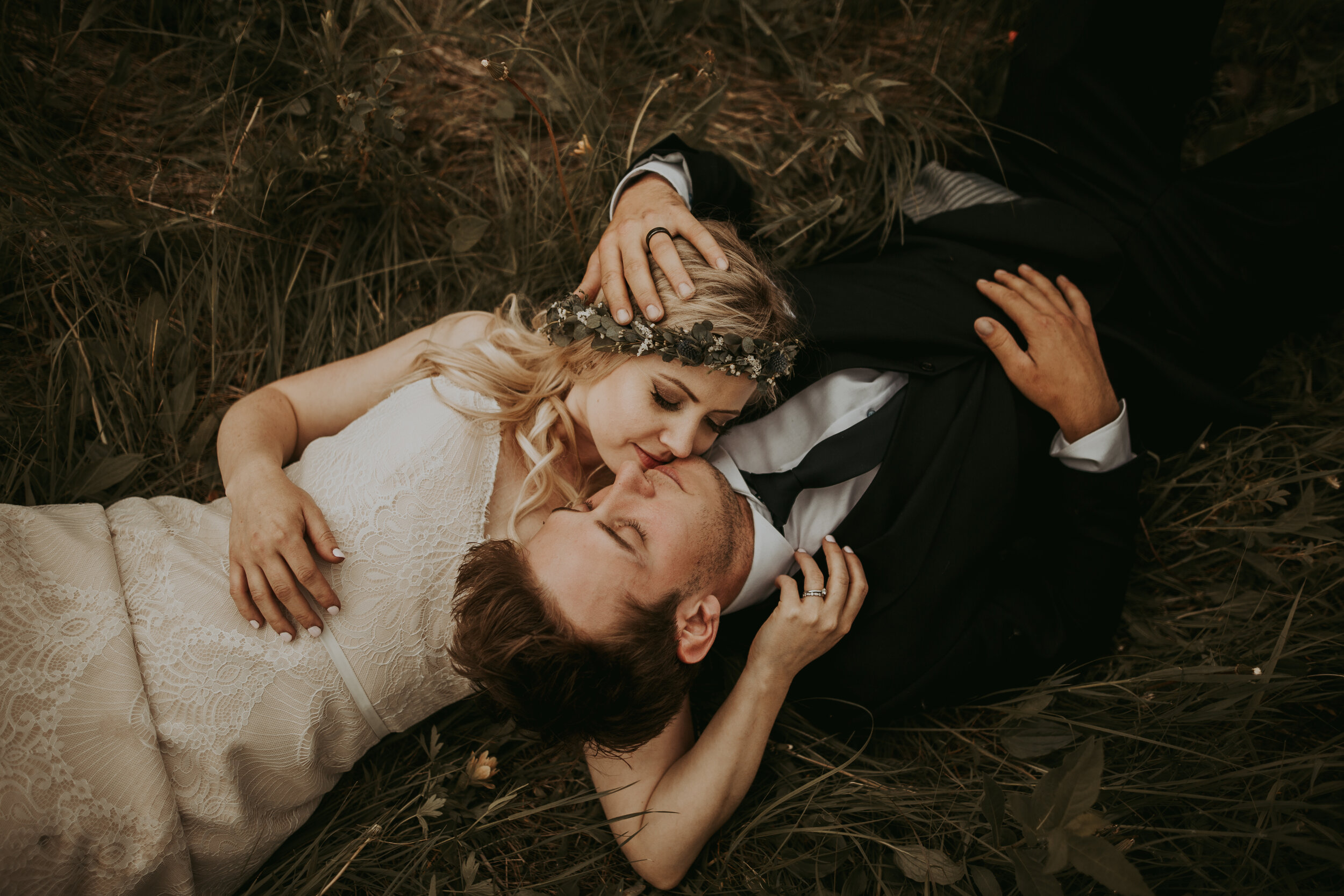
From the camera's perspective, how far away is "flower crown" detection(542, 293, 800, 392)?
82.7 inches

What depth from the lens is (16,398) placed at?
275 cm

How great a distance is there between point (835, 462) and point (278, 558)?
194 centimetres

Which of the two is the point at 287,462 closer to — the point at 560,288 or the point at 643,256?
the point at 560,288

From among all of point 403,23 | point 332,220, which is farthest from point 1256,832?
point 403,23

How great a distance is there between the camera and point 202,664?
1985mm

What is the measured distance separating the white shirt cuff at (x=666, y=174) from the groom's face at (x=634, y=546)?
1141 millimetres

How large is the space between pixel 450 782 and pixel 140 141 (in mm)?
3253

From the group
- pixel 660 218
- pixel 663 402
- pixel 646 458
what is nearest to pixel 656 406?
pixel 663 402

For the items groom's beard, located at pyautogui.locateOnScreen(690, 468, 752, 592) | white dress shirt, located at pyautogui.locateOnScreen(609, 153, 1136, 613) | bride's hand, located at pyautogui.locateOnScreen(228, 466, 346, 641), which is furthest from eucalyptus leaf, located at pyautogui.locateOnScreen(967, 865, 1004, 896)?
bride's hand, located at pyautogui.locateOnScreen(228, 466, 346, 641)

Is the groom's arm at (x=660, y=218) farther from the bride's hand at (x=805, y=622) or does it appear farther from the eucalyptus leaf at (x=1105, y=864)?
the eucalyptus leaf at (x=1105, y=864)

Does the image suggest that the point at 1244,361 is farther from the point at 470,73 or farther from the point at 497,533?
the point at 470,73

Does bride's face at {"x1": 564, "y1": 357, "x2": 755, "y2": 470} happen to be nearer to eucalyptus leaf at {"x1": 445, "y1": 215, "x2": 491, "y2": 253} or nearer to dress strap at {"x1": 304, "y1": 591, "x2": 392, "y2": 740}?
dress strap at {"x1": 304, "y1": 591, "x2": 392, "y2": 740}

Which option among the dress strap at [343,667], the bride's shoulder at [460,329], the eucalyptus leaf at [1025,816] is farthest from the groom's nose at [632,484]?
the eucalyptus leaf at [1025,816]

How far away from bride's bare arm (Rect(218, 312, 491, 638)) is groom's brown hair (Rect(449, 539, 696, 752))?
0.47 meters
